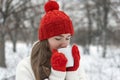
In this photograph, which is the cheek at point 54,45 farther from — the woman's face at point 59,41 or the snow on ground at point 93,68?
the snow on ground at point 93,68

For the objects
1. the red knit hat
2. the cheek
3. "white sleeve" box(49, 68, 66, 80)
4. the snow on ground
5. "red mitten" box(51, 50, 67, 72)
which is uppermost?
the red knit hat

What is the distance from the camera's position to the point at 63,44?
7.15 feet

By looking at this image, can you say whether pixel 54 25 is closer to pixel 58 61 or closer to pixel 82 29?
pixel 58 61

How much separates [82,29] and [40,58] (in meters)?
26.3

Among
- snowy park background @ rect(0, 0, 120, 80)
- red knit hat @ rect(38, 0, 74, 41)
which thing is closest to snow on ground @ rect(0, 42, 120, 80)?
snowy park background @ rect(0, 0, 120, 80)

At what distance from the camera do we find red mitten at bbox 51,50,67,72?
6.91ft

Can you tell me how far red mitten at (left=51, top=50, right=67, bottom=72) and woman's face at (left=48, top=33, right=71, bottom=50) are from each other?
84 mm

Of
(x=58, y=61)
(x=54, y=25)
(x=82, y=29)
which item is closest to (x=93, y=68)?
(x=54, y=25)

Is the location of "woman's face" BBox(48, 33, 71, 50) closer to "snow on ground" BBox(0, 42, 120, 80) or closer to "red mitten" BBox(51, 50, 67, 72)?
"red mitten" BBox(51, 50, 67, 72)

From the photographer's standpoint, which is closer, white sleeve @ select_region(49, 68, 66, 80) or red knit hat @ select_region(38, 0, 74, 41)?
white sleeve @ select_region(49, 68, 66, 80)

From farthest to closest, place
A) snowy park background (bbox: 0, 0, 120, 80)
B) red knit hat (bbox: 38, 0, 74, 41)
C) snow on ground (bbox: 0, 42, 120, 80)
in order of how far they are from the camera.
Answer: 1. snowy park background (bbox: 0, 0, 120, 80)
2. snow on ground (bbox: 0, 42, 120, 80)
3. red knit hat (bbox: 38, 0, 74, 41)

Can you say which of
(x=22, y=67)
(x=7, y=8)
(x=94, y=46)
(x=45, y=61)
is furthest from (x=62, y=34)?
(x=94, y=46)

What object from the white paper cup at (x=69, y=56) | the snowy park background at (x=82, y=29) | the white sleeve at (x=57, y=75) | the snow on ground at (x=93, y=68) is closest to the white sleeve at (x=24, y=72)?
the white sleeve at (x=57, y=75)

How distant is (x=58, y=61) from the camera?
210 cm
